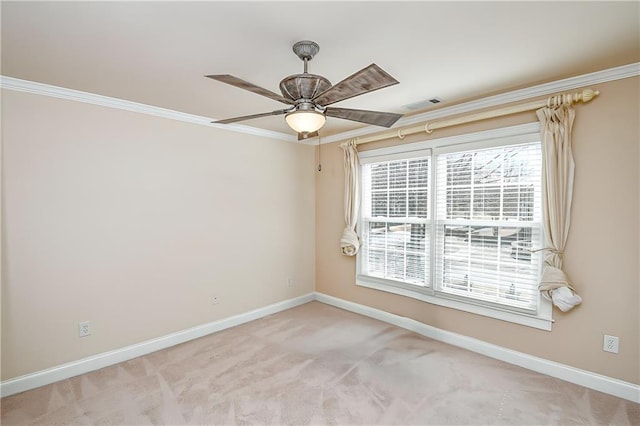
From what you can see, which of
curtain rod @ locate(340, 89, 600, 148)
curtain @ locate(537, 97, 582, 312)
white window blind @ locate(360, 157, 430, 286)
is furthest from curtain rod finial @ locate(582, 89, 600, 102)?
white window blind @ locate(360, 157, 430, 286)

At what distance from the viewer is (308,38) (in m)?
1.93

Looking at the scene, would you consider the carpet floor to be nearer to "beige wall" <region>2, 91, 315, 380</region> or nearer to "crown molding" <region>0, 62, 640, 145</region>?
"beige wall" <region>2, 91, 315, 380</region>

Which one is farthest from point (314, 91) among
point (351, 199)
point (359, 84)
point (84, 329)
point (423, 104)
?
point (84, 329)

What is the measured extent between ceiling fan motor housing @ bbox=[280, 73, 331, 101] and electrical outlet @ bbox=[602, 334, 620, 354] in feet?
9.59

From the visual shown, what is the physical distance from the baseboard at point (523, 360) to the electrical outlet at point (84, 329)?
3.08 meters

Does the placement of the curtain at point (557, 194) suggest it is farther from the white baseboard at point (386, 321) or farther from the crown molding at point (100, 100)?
the crown molding at point (100, 100)

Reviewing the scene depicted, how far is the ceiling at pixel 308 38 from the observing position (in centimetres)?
166

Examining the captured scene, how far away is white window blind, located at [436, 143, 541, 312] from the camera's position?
2.88 meters

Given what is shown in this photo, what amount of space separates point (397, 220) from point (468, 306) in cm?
126

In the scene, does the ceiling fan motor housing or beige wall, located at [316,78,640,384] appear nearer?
the ceiling fan motor housing

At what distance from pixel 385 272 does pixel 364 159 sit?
1544 millimetres

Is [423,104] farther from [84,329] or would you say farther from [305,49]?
[84,329]

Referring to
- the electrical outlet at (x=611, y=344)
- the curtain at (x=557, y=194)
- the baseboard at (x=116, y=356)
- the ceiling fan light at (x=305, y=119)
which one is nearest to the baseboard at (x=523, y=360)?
the electrical outlet at (x=611, y=344)

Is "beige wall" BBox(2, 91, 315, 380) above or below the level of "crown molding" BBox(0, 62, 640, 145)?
below
